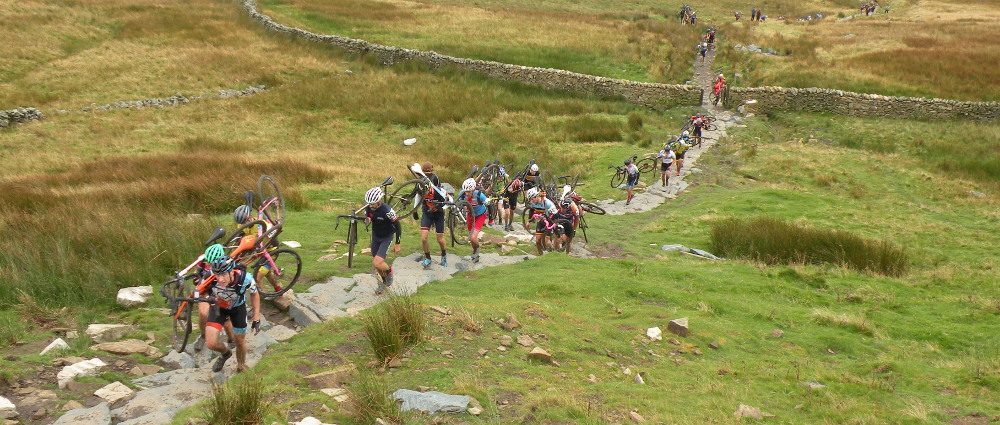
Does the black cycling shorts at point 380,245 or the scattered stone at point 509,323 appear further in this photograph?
the black cycling shorts at point 380,245

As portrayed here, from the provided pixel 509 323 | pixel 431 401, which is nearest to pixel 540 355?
pixel 509 323

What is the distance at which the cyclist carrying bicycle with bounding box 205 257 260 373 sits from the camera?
340 inches

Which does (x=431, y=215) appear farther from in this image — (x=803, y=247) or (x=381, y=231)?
(x=803, y=247)

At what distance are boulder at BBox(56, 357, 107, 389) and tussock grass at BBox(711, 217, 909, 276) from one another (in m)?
15.1

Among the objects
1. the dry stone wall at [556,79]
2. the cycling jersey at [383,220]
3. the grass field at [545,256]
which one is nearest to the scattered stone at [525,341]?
the grass field at [545,256]

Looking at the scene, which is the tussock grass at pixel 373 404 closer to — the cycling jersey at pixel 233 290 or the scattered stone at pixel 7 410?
the cycling jersey at pixel 233 290

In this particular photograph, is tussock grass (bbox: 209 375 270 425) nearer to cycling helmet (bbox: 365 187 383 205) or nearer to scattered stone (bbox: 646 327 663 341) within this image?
cycling helmet (bbox: 365 187 383 205)

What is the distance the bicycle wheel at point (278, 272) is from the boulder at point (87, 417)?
12.0ft

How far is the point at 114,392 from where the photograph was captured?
804 centimetres

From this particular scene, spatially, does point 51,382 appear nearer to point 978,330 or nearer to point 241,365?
point 241,365

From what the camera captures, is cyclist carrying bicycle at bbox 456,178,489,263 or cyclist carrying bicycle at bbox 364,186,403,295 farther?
cyclist carrying bicycle at bbox 456,178,489,263

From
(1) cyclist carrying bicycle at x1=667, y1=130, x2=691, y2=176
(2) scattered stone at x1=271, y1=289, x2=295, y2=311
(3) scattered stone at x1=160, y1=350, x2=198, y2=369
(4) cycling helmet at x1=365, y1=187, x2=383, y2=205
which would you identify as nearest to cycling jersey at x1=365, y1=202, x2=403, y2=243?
(4) cycling helmet at x1=365, y1=187, x2=383, y2=205

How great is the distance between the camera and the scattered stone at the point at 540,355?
927cm

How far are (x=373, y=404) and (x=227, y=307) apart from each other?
282 cm
